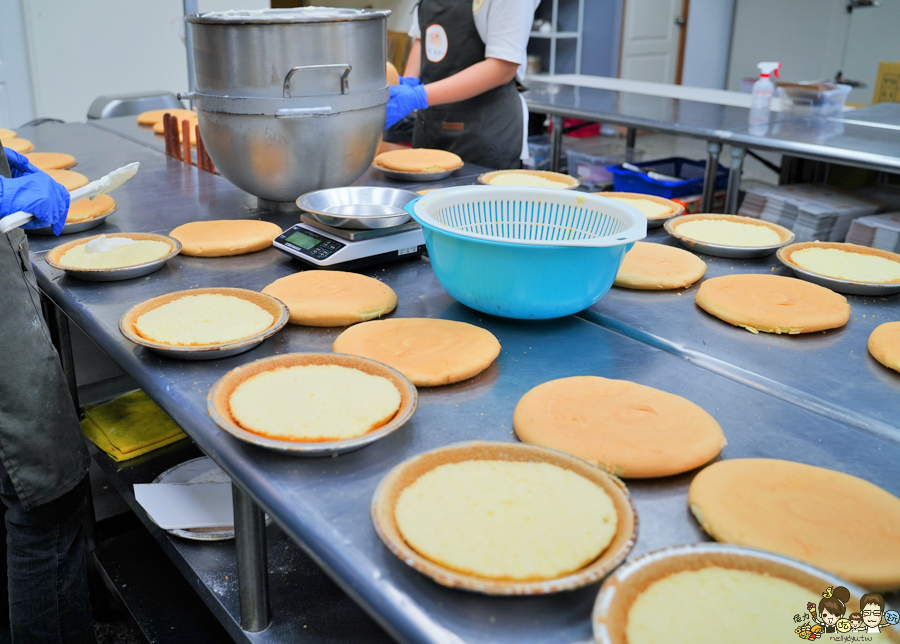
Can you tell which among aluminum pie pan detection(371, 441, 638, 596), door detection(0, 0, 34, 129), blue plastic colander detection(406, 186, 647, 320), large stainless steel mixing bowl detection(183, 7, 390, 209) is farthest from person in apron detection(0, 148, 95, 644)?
door detection(0, 0, 34, 129)

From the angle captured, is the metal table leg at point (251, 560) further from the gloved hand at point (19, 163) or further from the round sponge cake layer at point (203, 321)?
the gloved hand at point (19, 163)

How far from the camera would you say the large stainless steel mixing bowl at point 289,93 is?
156cm

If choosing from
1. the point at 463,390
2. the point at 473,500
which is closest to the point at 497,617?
the point at 473,500

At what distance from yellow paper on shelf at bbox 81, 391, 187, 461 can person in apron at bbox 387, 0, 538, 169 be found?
1.32 m

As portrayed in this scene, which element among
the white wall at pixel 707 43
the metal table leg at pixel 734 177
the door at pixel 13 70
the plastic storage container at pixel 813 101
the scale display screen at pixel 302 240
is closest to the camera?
the scale display screen at pixel 302 240

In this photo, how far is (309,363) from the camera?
105cm

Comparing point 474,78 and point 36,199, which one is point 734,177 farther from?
point 36,199

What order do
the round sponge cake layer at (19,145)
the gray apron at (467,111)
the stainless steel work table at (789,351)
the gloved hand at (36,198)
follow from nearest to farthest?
the stainless steel work table at (789,351) → the gloved hand at (36,198) → the round sponge cake layer at (19,145) → the gray apron at (467,111)

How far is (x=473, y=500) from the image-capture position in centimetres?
78

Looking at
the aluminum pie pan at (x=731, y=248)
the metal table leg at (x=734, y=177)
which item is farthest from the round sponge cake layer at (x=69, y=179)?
the metal table leg at (x=734, y=177)

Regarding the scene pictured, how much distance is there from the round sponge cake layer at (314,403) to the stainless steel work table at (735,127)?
2413 mm

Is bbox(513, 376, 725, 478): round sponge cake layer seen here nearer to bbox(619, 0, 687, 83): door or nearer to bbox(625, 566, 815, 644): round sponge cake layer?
bbox(625, 566, 815, 644): round sponge cake layer

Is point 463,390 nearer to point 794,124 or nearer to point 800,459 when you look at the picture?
point 800,459

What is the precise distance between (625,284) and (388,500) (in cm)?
84
